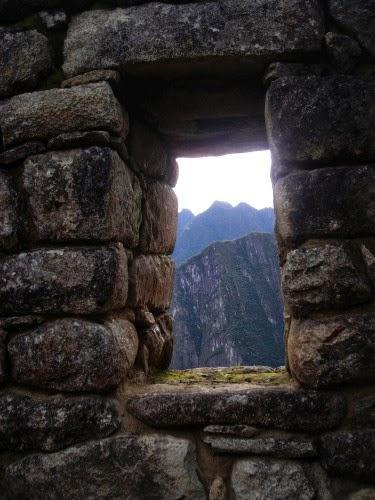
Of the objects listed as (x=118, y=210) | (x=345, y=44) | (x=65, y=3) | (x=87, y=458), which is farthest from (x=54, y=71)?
(x=87, y=458)

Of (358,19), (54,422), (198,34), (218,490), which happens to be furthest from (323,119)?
(54,422)

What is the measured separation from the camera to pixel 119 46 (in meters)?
2.18

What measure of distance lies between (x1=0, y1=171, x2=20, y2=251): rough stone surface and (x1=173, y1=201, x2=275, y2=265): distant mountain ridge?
2872 inches

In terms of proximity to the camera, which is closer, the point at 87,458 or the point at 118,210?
the point at 87,458

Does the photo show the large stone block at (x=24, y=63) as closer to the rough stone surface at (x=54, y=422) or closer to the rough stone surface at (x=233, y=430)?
the rough stone surface at (x=54, y=422)

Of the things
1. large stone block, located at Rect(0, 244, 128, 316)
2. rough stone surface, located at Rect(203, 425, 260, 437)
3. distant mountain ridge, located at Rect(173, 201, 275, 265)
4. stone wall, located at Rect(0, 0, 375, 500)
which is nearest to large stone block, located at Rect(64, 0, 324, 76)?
stone wall, located at Rect(0, 0, 375, 500)

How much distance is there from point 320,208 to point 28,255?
1.29 metres

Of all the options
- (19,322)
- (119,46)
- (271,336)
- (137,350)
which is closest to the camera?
(19,322)

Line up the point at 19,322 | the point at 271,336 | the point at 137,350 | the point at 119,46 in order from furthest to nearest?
the point at 271,336
the point at 137,350
the point at 119,46
the point at 19,322

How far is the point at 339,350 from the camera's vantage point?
1.87 metres

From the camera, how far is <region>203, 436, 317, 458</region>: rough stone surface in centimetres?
182

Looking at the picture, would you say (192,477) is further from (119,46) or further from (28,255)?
(119,46)

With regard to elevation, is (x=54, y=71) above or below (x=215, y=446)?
above

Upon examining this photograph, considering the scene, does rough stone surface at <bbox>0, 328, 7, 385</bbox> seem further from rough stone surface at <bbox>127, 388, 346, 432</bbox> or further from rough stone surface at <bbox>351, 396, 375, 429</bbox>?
rough stone surface at <bbox>351, 396, 375, 429</bbox>
